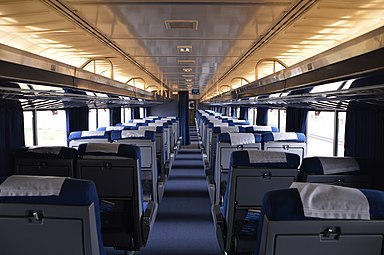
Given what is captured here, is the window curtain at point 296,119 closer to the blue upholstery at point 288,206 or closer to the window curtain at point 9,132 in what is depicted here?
the window curtain at point 9,132

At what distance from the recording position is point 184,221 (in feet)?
23.3

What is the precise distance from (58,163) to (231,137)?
280cm

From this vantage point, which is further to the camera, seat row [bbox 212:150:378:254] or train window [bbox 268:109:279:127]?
train window [bbox 268:109:279:127]

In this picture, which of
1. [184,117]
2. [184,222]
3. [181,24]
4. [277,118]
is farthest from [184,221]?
[184,117]

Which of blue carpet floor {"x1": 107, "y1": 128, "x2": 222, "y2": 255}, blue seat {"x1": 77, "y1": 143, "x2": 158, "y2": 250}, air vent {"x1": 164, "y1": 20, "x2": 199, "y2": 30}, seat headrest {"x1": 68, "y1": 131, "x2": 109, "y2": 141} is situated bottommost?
blue carpet floor {"x1": 107, "y1": 128, "x2": 222, "y2": 255}

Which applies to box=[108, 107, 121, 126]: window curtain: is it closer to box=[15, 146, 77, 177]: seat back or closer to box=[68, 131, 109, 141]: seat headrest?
box=[68, 131, 109, 141]: seat headrest

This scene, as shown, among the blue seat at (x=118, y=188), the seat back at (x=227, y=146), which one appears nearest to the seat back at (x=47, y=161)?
the blue seat at (x=118, y=188)

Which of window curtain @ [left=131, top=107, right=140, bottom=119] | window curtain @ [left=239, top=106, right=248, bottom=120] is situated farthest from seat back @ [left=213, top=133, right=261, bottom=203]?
window curtain @ [left=131, top=107, right=140, bottom=119]

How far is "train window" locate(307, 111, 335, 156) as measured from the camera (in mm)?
7236

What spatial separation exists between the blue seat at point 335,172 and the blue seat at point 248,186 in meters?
0.28

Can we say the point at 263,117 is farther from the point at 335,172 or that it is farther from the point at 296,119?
the point at 335,172

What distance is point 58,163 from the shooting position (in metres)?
3.86

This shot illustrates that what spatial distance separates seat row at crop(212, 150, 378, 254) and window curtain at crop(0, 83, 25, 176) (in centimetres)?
242

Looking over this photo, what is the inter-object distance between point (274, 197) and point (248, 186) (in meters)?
1.85
